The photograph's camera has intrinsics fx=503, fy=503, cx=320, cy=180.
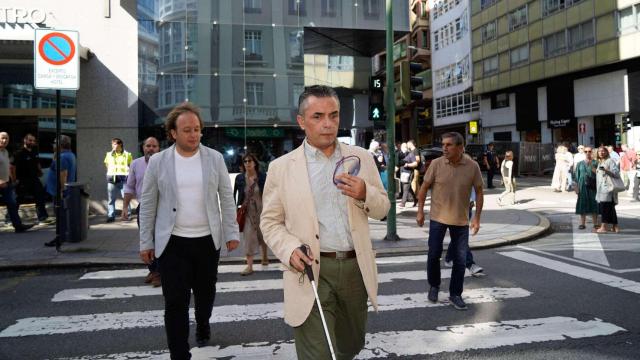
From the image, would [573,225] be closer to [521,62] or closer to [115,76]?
[115,76]

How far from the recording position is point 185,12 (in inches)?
615

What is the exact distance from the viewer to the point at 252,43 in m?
16.2

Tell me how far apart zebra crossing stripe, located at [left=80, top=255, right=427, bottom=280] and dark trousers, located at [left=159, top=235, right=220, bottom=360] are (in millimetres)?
3395

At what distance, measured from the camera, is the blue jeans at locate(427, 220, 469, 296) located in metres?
5.43

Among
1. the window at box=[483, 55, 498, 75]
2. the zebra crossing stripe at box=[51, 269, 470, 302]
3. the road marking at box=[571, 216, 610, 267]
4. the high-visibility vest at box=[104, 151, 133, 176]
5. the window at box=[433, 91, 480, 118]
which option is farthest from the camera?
the window at box=[433, 91, 480, 118]

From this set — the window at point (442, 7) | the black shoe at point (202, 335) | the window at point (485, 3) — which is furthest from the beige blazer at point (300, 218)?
the window at point (442, 7)

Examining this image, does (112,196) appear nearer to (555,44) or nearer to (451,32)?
(555,44)

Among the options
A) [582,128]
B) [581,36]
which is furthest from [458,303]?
[581,36]

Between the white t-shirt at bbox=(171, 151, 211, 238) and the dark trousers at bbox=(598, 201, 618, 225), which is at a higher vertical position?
the white t-shirt at bbox=(171, 151, 211, 238)

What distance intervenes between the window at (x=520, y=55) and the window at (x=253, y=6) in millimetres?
28905

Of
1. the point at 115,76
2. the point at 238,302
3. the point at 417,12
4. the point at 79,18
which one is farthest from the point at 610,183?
the point at 417,12

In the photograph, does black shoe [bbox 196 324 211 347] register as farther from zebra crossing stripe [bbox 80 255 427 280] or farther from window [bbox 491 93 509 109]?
window [bbox 491 93 509 109]

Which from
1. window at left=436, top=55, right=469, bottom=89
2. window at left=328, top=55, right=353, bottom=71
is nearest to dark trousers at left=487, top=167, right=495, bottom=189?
window at left=328, top=55, right=353, bottom=71

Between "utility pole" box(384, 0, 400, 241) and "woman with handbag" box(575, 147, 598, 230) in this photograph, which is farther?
"woman with handbag" box(575, 147, 598, 230)
